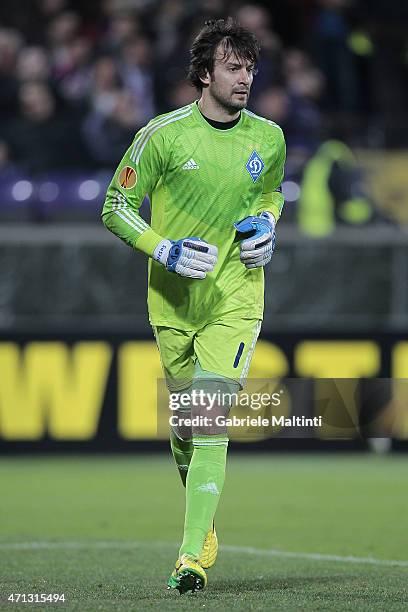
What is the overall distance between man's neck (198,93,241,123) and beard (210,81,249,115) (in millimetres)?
20

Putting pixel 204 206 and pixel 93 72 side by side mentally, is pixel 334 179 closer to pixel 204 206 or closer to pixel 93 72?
pixel 93 72

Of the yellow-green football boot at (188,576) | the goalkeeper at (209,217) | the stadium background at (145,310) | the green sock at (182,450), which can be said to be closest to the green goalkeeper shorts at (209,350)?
the goalkeeper at (209,217)

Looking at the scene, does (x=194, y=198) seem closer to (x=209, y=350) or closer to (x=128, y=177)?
(x=128, y=177)

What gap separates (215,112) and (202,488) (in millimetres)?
1747

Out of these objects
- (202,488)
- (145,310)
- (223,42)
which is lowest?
(202,488)

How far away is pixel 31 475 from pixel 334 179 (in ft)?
12.5

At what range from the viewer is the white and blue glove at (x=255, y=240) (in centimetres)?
629

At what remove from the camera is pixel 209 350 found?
6371 millimetres

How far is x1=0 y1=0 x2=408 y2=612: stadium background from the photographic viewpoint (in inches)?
382

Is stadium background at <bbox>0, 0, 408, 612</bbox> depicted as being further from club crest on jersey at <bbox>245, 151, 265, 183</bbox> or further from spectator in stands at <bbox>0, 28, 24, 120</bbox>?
club crest on jersey at <bbox>245, 151, 265, 183</bbox>

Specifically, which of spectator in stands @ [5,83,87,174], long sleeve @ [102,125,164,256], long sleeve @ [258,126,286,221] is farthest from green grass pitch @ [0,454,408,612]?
spectator in stands @ [5,83,87,174]

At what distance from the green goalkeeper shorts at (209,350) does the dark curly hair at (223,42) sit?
45.3 inches

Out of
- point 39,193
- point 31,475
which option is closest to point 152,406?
point 31,475

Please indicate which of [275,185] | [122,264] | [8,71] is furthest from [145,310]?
[275,185]
